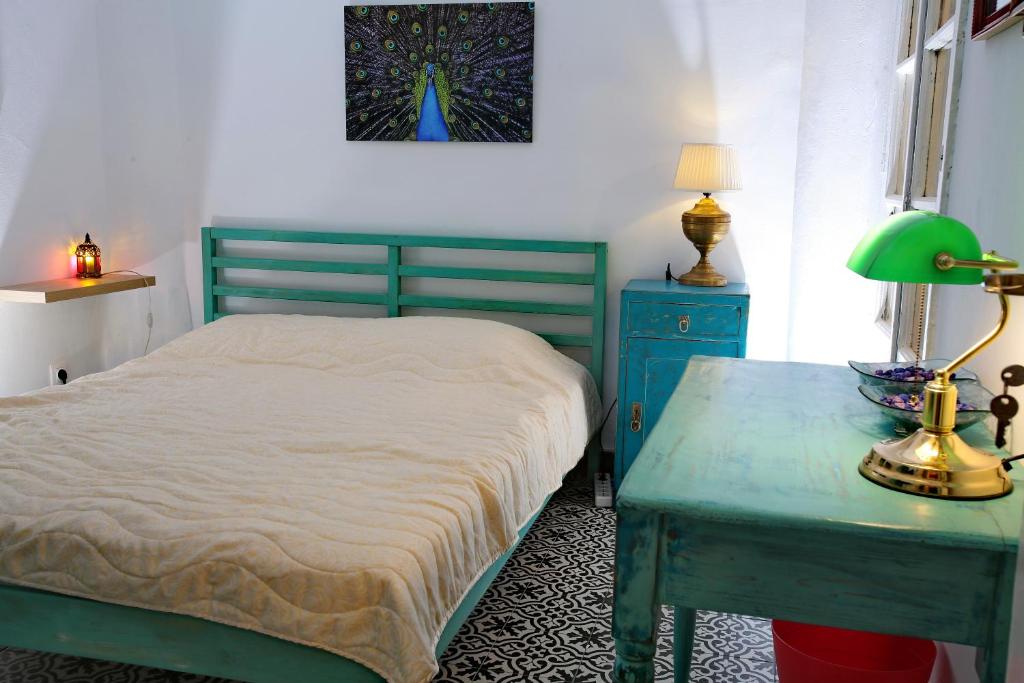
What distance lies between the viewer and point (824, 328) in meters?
3.42

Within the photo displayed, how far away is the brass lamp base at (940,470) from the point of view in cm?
128

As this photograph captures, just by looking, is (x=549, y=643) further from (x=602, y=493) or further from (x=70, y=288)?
(x=70, y=288)

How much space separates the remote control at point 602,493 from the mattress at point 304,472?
0.80ft

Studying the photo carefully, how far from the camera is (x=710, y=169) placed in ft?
11.0

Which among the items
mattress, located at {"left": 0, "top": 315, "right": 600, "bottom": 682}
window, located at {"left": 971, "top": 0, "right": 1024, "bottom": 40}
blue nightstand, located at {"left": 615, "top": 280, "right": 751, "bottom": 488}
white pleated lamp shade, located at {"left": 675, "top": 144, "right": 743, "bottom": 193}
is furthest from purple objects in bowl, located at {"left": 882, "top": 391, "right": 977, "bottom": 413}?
white pleated lamp shade, located at {"left": 675, "top": 144, "right": 743, "bottom": 193}

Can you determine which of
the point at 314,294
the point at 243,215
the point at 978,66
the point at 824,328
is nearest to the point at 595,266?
the point at 824,328

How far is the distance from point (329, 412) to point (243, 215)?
157cm

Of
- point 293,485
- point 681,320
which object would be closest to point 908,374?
point 293,485

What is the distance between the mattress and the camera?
1.78 m

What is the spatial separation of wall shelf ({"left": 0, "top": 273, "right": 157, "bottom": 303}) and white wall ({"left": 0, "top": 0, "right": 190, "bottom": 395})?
0.40 ft

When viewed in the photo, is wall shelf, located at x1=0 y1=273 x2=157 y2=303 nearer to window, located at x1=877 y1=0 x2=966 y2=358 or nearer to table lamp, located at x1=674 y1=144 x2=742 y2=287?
table lamp, located at x1=674 y1=144 x2=742 y2=287

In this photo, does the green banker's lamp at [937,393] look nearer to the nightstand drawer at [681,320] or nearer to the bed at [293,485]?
the bed at [293,485]

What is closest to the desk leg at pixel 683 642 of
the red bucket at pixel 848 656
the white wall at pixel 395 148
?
the red bucket at pixel 848 656

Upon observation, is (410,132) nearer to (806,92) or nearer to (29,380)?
(806,92)
